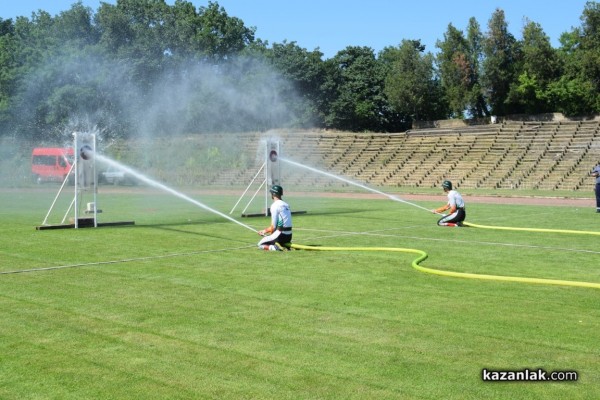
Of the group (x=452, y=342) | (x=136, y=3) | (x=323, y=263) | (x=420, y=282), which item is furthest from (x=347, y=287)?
(x=136, y=3)

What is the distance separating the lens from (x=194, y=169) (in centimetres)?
6000

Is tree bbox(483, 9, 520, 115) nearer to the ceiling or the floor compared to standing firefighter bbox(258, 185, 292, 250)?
nearer to the ceiling

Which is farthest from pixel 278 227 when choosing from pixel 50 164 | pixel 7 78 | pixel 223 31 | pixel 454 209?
pixel 223 31

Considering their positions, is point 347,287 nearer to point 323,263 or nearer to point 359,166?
point 323,263

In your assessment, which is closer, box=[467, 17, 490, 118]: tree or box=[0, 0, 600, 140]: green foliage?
box=[0, 0, 600, 140]: green foliage

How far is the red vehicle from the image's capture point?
61375mm

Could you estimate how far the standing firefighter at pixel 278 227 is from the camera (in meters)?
16.9

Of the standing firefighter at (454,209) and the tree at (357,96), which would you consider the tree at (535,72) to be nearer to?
the tree at (357,96)

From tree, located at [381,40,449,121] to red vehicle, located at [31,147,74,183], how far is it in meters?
34.6

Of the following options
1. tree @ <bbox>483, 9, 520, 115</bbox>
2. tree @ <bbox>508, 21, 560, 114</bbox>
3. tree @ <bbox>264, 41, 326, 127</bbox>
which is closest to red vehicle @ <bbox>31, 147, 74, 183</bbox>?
tree @ <bbox>264, 41, 326, 127</bbox>

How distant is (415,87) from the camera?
7769 cm

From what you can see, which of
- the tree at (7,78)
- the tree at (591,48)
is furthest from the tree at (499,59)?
the tree at (7,78)

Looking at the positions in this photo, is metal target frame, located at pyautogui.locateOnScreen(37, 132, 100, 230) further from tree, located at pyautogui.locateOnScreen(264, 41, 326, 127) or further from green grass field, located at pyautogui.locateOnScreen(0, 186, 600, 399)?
tree, located at pyautogui.locateOnScreen(264, 41, 326, 127)

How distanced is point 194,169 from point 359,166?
43.9 ft
